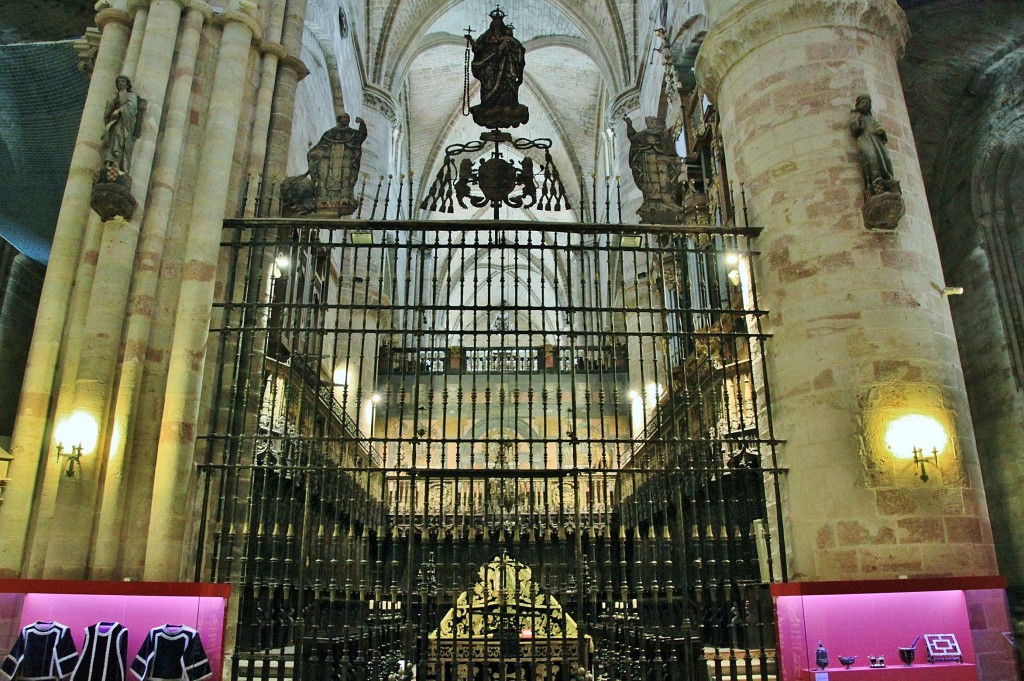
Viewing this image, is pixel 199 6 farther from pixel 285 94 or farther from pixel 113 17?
pixel 285 94

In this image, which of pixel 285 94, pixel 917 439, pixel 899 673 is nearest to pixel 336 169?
pixel 285 94

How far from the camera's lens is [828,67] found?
8539mm

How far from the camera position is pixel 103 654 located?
20.9 ft

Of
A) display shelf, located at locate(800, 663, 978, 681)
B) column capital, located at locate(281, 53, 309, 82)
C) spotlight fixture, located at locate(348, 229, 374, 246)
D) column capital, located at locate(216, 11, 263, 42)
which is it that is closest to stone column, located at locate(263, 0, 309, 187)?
column capital, located at locate(281, 53, 309, 82)

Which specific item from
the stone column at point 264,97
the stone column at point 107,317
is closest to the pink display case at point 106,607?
the stone column at point 107,317

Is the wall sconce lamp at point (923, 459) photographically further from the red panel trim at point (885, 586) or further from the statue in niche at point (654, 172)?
the statue in niche at point (654, 172)

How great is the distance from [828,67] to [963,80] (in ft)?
20.9

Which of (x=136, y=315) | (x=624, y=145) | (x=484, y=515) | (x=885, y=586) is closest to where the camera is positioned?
(x=885, y=586)

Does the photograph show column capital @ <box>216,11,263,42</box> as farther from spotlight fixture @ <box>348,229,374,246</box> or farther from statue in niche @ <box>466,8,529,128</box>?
spotlight fixture @ <box>348,229,374,246</box>

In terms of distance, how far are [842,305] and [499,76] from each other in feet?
17.1

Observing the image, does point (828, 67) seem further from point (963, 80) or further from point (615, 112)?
point (615, 112)

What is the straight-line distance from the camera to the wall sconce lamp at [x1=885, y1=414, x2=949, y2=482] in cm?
709

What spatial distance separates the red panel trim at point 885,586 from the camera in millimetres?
6352

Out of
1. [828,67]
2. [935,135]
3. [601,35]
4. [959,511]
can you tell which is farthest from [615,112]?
[959,511]
